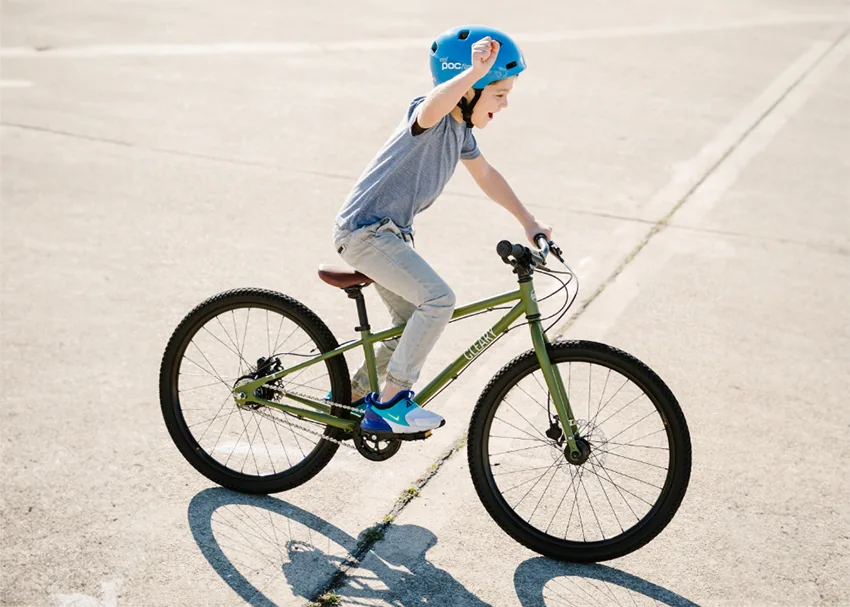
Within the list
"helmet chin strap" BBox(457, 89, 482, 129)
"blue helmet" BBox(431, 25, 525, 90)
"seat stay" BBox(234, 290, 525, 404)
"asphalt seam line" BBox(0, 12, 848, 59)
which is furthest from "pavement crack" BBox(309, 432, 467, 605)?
"asphalt seam line" BBox(0, 12, 848, 59)

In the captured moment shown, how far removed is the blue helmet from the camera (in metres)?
4.07

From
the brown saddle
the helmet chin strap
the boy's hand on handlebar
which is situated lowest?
the brown saddle

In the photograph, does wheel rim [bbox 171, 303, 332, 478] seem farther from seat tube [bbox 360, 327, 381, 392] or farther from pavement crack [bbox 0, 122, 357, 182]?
pavement crack [bbox 0, 122, 357, 182]

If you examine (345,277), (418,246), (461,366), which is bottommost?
(418,246)

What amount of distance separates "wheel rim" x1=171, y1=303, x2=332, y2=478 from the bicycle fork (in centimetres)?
92

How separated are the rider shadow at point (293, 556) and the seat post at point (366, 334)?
24.9 inches

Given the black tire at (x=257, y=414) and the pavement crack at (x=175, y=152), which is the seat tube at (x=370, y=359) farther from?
the pavement crack at (x=175, y=152)

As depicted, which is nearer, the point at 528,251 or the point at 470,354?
the point at 528,251

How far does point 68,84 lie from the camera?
1055cm

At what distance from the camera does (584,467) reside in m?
4.89

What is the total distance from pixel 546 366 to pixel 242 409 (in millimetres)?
1478

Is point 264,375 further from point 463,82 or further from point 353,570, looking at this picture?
point 463,82

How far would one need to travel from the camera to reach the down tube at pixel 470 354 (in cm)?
437

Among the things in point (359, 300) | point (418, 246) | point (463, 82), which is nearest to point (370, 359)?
point (359, 300)
